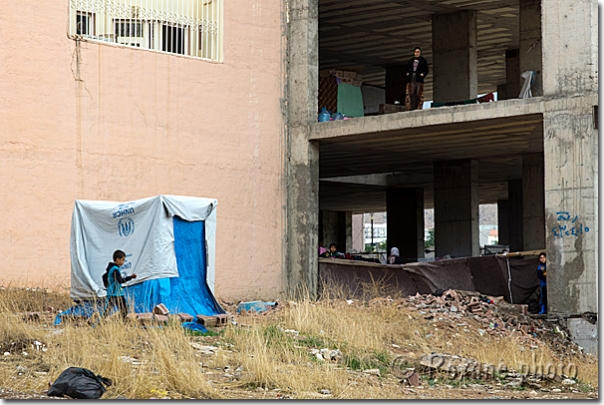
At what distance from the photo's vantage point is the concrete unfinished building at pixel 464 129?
57.5 ft

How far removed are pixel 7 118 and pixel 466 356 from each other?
9311 mm

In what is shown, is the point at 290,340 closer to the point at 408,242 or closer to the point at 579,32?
the point at 579,32

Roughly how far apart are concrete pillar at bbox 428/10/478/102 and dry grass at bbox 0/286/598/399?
32.0 ft

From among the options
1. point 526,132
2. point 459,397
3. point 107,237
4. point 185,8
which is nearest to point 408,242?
point 526,132

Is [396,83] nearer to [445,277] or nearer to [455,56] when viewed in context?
[455,56]

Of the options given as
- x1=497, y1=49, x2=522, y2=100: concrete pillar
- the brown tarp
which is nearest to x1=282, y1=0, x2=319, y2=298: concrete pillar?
the brown tarp

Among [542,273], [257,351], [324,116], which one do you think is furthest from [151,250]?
[542,273]

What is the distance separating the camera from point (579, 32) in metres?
17.7

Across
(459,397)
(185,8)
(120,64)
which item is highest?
(185,8)

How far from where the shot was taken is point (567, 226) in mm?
17562

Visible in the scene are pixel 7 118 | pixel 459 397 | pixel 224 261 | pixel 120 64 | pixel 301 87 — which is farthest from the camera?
pixel 301 87

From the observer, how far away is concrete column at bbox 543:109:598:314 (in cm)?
1728

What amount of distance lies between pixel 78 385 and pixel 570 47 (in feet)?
39.9

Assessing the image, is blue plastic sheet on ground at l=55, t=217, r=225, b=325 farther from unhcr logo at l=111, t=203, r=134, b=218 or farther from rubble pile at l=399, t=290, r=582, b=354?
rubble pile at l=399, t=290, r=582, b=354
